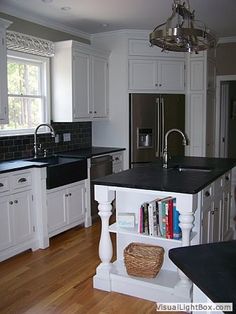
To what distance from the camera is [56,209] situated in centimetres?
393

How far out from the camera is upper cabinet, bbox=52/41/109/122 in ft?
15.3

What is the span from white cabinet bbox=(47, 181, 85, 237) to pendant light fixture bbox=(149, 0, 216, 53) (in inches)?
79.6

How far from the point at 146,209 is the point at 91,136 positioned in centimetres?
317

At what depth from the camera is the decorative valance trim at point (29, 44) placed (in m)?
4.04

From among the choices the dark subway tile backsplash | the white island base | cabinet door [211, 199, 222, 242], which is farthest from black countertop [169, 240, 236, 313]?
the dark subway tile backsplash

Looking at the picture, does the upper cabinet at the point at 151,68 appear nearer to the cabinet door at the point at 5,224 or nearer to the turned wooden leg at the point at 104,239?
the cabinet door at the point at 5,224

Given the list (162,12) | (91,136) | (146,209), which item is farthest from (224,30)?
(146,209)

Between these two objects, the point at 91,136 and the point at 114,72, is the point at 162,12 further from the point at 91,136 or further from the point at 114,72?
the point at 91,136

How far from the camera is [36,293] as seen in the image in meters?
2.82

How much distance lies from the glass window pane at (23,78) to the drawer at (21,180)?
125cm

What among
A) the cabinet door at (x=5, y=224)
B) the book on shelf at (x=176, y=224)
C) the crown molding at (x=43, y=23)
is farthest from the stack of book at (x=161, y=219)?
the crown molding at (x=43, y=23)

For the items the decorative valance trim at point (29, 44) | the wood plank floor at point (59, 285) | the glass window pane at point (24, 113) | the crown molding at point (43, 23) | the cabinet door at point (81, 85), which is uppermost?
the crown molding at point (43, 23)

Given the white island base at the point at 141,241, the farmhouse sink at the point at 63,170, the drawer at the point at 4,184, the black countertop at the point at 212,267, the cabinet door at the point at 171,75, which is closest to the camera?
the black countertop at the point at 212,267

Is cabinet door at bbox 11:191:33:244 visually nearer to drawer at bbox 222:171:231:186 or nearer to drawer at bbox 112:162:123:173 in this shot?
drawer at bbox 112:162:123:173
